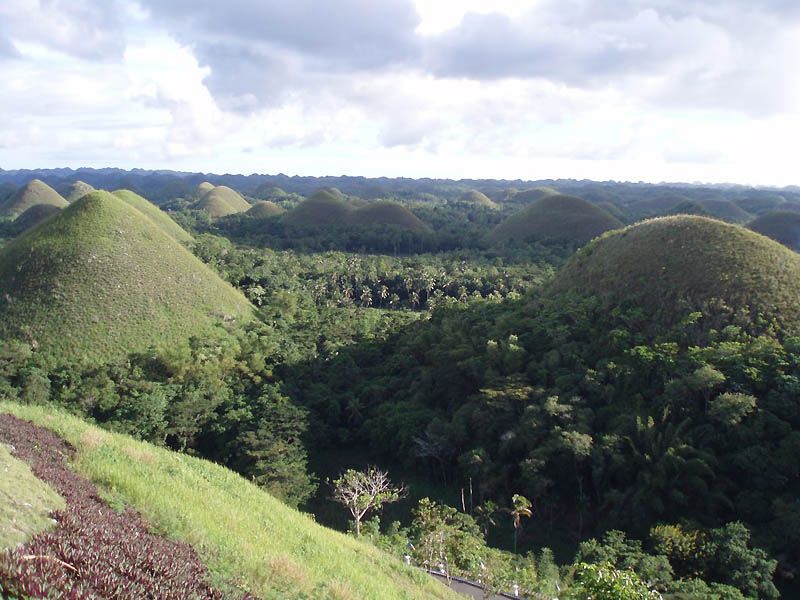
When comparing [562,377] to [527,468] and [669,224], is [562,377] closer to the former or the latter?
[527,468]

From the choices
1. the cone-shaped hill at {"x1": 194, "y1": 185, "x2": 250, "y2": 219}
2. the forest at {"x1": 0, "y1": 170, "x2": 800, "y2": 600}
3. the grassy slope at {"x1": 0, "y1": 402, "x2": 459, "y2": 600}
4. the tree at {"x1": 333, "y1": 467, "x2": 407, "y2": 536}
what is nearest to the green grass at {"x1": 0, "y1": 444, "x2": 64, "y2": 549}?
the grassy slope at {"x1": 0, "y1": 402, "x2": 459, "y2": 600}

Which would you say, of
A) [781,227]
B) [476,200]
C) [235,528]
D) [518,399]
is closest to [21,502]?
[235,528]

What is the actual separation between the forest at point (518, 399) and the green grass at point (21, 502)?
7.74 meters

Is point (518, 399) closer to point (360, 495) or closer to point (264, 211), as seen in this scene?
point (360, 495)

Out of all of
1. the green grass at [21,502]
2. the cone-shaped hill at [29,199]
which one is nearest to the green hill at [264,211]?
the cone-shaped hill at [29,199]

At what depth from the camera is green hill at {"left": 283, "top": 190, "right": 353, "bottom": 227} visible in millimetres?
105812

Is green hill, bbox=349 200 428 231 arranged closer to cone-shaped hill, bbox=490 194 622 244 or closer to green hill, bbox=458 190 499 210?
cone-shaped hill, bbox=490 194 622 244

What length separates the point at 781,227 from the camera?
3344 inches

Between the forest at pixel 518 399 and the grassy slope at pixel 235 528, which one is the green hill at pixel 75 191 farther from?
the grassy slope at pixel 235 528

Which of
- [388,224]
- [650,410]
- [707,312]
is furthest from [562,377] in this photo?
[388,224]

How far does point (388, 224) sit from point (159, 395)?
7405 centimetres

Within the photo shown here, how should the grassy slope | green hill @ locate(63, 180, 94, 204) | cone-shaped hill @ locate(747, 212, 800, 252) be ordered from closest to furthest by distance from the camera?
the grassy slope
cone-shaped hill @ locate(747, 212, 800, 252)
green hill @ locate(63, 180, 94, 204)

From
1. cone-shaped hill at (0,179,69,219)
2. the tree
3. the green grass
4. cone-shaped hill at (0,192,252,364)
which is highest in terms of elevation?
cone-shaped hill at (0,179,69,219)

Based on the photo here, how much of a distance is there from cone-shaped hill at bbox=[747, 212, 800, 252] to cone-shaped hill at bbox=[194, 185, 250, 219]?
105240mm
